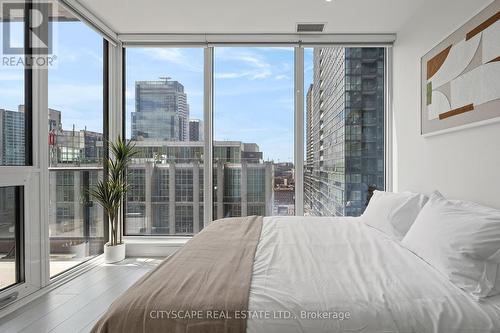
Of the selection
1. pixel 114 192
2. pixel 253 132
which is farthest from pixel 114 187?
pixel 253 132

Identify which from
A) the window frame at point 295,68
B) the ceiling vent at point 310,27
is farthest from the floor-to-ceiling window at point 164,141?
the ceiling vent at point 310,27

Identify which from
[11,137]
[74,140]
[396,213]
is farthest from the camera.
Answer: [74,140]

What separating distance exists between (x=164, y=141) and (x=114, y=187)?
2.90 feet

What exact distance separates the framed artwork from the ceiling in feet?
2.65

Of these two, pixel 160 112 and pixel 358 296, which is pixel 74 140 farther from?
pixel 358 296

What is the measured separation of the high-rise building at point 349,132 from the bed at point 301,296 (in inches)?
82.8

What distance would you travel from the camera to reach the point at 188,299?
118 centimetres

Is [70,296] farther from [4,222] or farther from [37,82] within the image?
[37,82]

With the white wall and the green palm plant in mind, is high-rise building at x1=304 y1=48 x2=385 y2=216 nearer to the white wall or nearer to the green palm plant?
the white wall

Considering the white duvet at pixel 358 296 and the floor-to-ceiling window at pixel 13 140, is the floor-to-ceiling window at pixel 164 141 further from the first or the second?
the white duvet at pixel 358 296

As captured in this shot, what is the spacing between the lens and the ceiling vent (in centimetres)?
340

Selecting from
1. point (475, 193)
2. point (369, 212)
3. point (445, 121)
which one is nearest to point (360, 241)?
point (369, 212)

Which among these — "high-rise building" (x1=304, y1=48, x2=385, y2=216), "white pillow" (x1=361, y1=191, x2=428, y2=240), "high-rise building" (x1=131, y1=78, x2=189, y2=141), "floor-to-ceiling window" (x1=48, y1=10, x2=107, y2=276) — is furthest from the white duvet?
"high-rise building" (x1=131, y1=78, x2=189, y2=141)

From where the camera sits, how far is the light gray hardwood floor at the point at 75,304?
2135 millimetres
